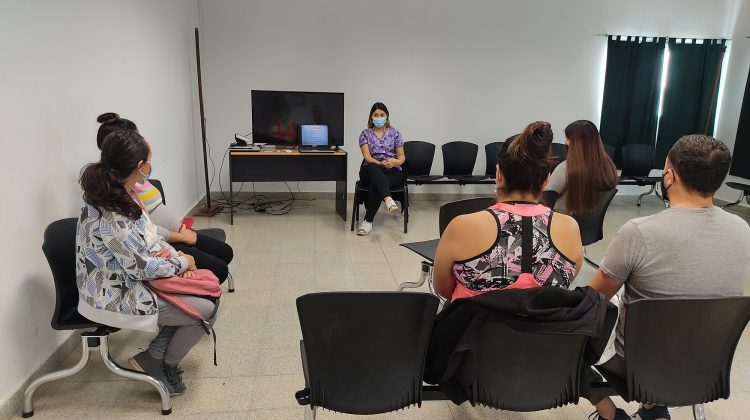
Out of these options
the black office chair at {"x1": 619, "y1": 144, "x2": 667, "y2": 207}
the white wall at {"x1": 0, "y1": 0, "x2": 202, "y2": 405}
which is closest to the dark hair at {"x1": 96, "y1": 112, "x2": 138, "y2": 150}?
the white wall at {"x1": 0, "y1": 0, "x2": 202, "y2": 405}

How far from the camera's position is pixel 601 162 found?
9.95 feet

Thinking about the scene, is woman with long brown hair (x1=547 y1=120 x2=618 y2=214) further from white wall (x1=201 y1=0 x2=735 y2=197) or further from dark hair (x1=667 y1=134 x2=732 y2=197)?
white wall (x1=201 y1=0 x2=735 y2=197)

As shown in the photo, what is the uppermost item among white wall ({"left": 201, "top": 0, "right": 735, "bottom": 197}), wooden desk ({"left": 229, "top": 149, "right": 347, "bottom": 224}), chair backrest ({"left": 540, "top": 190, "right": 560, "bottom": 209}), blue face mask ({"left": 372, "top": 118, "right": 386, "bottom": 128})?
white wall ({"left": 201, "top": 0, "right": 735, "bottom": 197})

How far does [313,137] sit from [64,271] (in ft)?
11.2

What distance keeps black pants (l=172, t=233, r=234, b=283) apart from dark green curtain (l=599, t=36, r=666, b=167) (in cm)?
522

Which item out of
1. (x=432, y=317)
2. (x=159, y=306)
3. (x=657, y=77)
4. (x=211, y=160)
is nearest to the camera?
(x=432, y=317)

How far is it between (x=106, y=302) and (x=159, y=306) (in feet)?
0.62

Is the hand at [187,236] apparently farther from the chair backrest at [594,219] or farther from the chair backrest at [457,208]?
the chair backrest at [594,219]

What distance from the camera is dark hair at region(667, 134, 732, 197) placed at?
57.3 inches

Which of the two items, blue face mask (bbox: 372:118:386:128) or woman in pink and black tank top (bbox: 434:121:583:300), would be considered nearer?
woman in pink and black tank top (bbox: 434:121:583:300)

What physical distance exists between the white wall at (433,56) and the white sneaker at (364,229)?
4.91 ft

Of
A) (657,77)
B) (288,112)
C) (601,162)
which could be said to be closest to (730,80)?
(657,77)

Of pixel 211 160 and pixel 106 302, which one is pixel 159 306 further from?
pixel 211 160

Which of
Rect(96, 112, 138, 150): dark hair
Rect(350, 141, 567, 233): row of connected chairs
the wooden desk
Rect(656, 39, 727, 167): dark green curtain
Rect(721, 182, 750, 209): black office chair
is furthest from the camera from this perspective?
Rect(656, 39, 727, 167): dark green curtain
